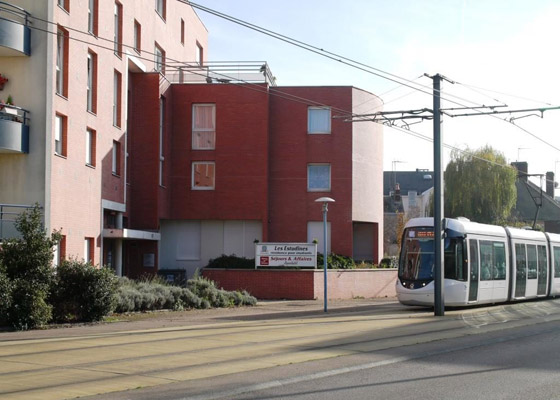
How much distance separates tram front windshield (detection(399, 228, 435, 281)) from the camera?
2553 cm

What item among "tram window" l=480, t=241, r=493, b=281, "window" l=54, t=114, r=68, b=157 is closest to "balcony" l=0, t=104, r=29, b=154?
"window" l=54, t=114, r=68, b=157

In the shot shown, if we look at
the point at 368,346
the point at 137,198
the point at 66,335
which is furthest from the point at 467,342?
the point at 137,198

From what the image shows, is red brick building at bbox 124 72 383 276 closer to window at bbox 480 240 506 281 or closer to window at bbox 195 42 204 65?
window at bbox 195 42 204 65

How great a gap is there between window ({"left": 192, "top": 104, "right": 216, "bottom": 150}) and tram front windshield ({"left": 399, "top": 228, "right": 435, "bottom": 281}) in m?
14.4

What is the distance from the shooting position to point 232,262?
34.4 m

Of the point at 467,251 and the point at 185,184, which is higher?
the point at 185,184

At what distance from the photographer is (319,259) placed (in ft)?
115

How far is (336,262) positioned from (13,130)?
16226 mm

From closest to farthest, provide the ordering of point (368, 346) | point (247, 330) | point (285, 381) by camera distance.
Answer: point (285, 381)
point (368, 346)
point (247, 330)

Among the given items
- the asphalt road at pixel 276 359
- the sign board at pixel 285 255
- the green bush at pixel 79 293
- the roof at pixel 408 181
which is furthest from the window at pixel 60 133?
the roof at pixel 408 181

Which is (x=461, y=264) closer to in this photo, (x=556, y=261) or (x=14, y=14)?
(x=556, y=261)

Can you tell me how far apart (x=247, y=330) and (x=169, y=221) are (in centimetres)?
2031

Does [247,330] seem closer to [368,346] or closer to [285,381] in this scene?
[368,346]

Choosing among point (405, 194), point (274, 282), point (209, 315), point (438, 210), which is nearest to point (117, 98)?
point (274, 282)
